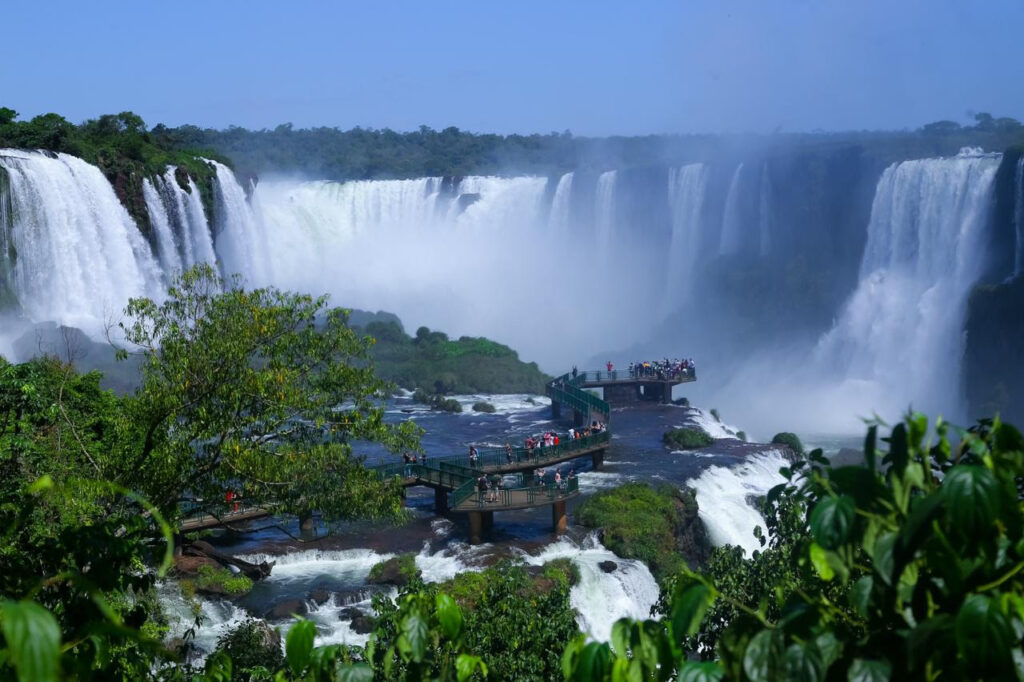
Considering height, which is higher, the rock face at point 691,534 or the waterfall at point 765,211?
the waterfall at point 765,211

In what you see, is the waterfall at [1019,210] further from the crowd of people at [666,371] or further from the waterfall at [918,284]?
the crowd of people at [666,371]

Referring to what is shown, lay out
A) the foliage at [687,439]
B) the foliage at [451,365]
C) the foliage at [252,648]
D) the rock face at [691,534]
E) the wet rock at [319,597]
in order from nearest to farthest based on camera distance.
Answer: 1. the foliage at [252,648]
2. the wet rock at [319,597]
3. the rock face at [691,534]
4. the foliage at [687,439]
5. the foliage at [451,365]

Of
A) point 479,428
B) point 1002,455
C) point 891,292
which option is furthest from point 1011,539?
point 891,292

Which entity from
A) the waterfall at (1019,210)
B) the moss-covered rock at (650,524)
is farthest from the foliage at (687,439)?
the waterfall at (1019,210)

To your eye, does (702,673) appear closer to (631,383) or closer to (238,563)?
(238,563)

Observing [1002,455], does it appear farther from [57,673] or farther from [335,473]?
[335,473]

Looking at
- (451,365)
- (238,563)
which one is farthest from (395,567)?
(451,365)

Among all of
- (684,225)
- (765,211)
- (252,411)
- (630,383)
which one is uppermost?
(252,411)
